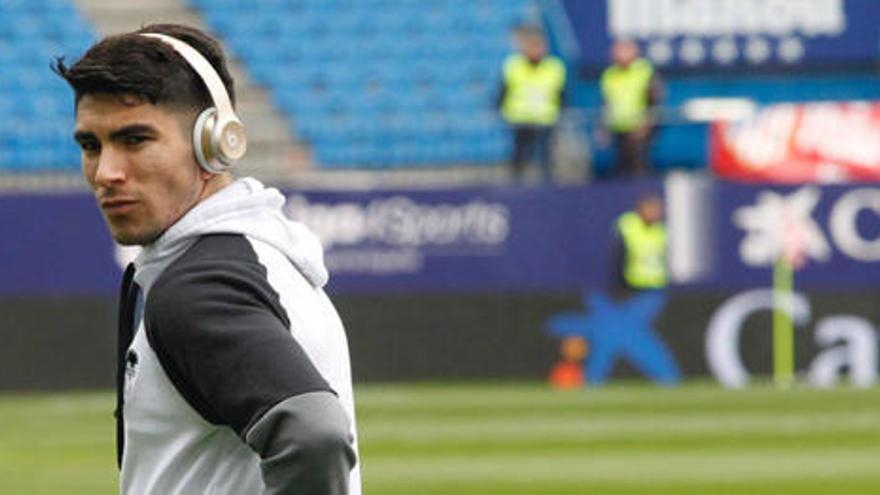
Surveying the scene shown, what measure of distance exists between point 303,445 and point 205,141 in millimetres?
448

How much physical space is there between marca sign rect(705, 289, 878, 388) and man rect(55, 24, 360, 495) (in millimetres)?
18274

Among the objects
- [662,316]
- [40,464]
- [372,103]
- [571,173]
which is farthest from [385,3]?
[40,464]

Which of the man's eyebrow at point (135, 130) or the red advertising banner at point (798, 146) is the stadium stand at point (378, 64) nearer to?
the red advertising banner at point (798, 146)

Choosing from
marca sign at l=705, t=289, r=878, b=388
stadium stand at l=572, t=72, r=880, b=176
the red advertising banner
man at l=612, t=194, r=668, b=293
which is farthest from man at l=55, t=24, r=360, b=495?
stadium stand at l=572, t=72, r=880, b=176

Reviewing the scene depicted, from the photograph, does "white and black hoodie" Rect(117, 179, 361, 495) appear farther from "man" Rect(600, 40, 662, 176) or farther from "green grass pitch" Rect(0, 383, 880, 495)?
"man" Rect(600, 40, 662, 176)

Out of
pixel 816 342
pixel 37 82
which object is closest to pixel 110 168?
pixel 816 342

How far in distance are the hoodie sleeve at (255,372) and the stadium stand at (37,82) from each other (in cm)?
1947

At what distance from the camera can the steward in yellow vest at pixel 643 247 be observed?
69.8ft

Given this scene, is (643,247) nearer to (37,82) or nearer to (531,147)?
(531,147)

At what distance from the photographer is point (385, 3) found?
2695 cm

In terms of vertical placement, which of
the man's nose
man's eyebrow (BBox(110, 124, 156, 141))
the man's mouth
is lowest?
the man's mouth

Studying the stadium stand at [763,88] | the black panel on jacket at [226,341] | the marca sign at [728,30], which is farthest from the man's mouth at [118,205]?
the marca sign at [728,30]

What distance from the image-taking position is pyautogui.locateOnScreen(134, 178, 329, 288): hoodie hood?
10.6 feet

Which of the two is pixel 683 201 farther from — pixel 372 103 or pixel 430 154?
pixel 372 103
